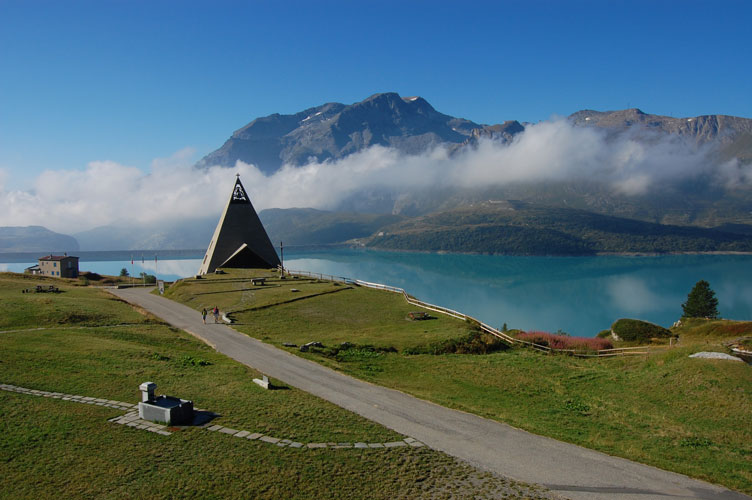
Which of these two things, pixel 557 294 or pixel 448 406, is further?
pixel 557 294

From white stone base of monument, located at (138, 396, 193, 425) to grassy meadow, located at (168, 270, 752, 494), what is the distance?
334 inches

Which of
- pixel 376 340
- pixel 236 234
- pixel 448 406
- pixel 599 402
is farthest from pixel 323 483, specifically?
pixel 236 234

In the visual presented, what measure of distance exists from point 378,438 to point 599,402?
1090cm

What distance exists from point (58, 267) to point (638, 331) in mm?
88415

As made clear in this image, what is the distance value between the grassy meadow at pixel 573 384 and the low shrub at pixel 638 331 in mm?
2405

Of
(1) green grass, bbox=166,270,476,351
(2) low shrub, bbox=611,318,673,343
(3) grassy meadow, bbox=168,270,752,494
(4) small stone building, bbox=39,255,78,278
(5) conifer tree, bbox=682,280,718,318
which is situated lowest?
(5) conifer tree, bbox=682,280,718,318

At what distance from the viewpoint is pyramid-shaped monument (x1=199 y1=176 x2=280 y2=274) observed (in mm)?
61906

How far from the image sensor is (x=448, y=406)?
667 inches

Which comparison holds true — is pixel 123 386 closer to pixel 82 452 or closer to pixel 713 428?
pixel 82 452

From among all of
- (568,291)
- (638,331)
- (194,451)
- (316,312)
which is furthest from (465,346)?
(568,291)

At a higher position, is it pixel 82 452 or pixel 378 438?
pixel 82 452

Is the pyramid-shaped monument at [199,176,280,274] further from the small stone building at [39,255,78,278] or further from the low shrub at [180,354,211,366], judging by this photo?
the low shrub at [180,354,211,366]

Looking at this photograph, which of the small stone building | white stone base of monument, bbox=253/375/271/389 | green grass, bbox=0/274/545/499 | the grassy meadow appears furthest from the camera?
the small stone building

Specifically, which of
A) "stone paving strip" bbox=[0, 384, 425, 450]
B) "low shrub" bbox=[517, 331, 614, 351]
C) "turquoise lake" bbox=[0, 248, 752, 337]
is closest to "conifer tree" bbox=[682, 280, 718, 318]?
"turquoise lake" bbox=[0, 248, 752, 337]
